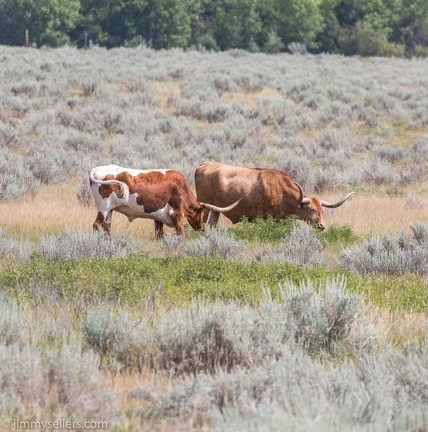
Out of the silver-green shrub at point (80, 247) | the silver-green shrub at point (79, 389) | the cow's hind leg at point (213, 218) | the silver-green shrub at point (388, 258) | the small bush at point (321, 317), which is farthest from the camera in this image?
the cow's hind leg at point (213, 218)

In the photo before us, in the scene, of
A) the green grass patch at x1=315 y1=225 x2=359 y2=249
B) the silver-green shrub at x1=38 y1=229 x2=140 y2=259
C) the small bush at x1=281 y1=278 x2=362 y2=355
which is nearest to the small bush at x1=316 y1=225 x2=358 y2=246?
the green grass patch at x1=315 y1=225 x2=359 y2=249

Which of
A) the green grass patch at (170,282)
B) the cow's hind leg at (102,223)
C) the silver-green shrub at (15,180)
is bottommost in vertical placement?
the silver-green shrub at (15,180)

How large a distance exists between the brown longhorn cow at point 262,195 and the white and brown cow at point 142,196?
672 millimetres

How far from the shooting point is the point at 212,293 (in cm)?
723

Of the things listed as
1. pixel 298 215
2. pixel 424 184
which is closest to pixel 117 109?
pixel 424 184

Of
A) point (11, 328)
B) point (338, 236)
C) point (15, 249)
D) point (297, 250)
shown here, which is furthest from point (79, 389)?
point (338, 236)

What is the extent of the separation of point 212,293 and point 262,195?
466 centimetres

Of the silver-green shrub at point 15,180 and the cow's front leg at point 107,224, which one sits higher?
the cow's front leg at point 107,224

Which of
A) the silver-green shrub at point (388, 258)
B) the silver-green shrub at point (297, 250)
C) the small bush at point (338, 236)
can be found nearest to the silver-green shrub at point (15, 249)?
the silver-green shrub at point (297, 250)

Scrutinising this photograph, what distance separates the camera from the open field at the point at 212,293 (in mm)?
4500

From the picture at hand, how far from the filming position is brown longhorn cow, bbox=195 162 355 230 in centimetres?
1173

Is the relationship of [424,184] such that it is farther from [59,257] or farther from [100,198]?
[59,257]

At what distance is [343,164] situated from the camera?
63.2 feet

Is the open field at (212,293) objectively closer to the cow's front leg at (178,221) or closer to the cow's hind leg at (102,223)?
the cow's front leg at (178,221)
